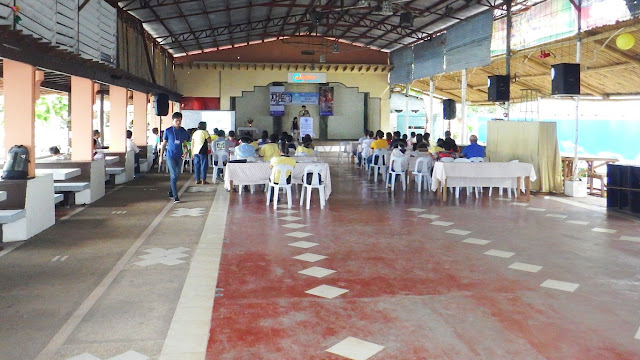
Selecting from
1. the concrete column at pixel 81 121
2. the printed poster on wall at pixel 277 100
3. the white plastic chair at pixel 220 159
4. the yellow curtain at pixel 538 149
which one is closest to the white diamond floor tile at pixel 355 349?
the concrete column at pixel 81 121

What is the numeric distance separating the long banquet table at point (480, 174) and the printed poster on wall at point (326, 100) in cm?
1579

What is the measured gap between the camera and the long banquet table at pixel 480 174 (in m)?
8.66

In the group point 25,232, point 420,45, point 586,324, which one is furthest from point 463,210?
point 420,45

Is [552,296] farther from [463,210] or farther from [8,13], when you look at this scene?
[8,13]

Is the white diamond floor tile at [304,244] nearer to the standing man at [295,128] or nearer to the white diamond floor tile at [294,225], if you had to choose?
the white diamond floor tile at [294,225]

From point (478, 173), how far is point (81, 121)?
6291mm

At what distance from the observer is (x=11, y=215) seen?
523cm

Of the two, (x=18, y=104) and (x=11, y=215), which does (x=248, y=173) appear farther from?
(x=11, y=215)

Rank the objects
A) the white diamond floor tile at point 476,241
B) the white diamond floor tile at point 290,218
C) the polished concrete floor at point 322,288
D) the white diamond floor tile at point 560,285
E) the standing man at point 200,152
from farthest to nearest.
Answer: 1. the standing man at point 200,152
2. the white diamond floor tile at point 290,218
3. the white diamond floor tile at point 476,241
4. the white diamond floor tile at point 560,285
5. the polished concrete floor at point 322,288

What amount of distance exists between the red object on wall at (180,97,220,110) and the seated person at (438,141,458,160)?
48.2 ft

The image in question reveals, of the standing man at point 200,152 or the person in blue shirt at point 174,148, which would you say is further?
the standing man at point 200,152

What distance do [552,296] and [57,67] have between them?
251 inches

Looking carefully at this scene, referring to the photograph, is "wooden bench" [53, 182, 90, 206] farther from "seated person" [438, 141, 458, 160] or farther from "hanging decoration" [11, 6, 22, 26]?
"seated person" [438, 141, 458, 160]

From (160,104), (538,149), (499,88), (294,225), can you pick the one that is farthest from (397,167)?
(160,104)
